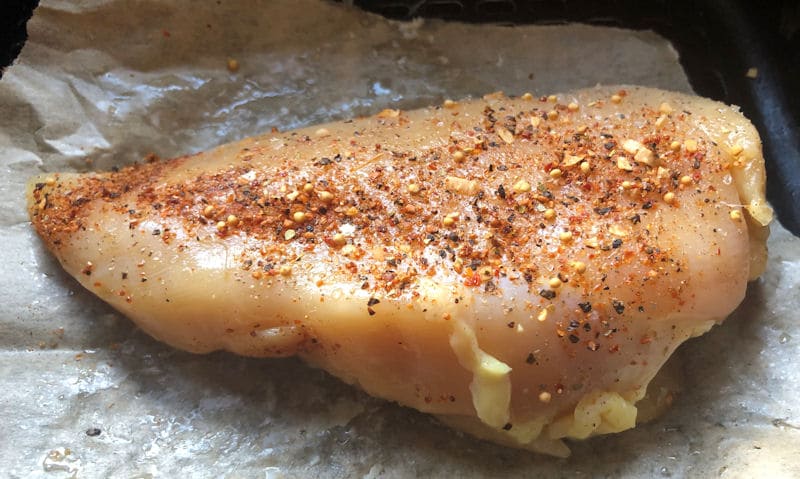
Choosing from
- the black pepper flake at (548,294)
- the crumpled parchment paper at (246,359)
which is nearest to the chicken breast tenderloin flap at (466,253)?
the black pepper flake at (548,294)

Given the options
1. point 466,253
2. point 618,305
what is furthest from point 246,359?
point 618,305

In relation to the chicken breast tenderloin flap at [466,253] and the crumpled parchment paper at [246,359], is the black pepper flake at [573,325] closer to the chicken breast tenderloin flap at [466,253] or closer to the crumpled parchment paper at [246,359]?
the chicken breast tenderloin flap at [466,253]

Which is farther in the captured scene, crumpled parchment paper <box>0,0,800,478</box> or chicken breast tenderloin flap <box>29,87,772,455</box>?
crumpled parchment paper <box>0,0,800,478</box>

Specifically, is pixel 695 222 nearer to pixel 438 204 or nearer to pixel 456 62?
pixel 438 204

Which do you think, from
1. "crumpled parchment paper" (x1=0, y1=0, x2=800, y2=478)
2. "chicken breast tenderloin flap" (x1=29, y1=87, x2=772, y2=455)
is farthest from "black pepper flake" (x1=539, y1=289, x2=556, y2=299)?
"crumpled parchment paper" (x1=0, y1=0, x2=800, y2=478)

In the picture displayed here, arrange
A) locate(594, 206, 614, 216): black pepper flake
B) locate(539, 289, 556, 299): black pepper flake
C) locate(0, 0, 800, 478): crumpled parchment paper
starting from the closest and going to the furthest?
locate(539, 289, 556, 299): black pepper flake → locate(594, 206, 614, 216): black pepper flake → locate(0, 0, 800, 478): crumpled parchment paper

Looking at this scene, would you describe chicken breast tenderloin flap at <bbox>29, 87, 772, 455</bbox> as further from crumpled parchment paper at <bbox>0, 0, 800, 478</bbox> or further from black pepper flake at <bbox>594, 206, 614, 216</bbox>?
crumpled parchment paper at <bbox>0, 0, 800, 478</bbox>

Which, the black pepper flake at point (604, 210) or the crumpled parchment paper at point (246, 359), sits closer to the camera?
the black pepper flake at point (604, 210)
